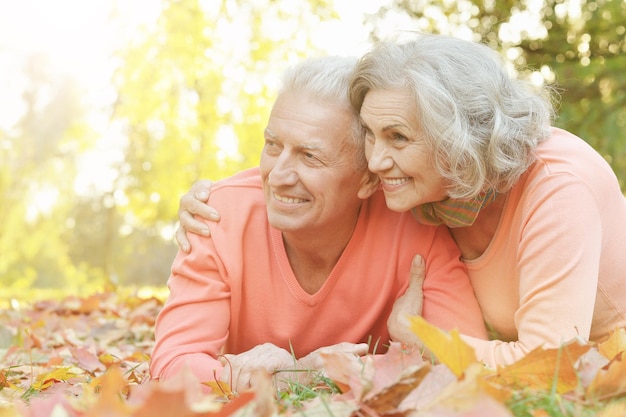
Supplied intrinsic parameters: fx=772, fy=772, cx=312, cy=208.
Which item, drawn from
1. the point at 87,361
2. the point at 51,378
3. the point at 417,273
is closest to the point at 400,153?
the point at 417,273

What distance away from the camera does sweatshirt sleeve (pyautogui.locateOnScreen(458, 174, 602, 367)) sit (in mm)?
2344

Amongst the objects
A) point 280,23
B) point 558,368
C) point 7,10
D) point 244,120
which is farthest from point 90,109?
point 558,368

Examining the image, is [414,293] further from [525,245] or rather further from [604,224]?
[604,224]

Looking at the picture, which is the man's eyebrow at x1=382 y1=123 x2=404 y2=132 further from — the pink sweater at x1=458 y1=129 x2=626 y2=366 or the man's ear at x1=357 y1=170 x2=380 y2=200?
the pink sweater at x1=458 y1=129 x2=626 y2=366

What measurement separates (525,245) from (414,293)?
1.63 feet

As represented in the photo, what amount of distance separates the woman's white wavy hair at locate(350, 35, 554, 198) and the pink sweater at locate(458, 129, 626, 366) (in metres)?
0.11

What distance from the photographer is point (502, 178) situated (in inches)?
101

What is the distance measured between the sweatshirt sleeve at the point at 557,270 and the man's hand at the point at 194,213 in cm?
106

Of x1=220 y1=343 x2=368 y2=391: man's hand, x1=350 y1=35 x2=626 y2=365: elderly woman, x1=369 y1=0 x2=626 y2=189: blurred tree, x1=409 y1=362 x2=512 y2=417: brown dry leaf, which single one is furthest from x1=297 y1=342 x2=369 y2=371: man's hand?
x1=369 y1=0 x2=626 y2=189: blurred tree

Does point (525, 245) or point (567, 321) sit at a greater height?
point (525, 245)

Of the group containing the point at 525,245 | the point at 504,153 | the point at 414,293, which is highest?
the point at 504,153

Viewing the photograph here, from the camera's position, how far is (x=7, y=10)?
60.1 ft

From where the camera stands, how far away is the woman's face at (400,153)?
253 cm

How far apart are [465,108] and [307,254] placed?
840mm
